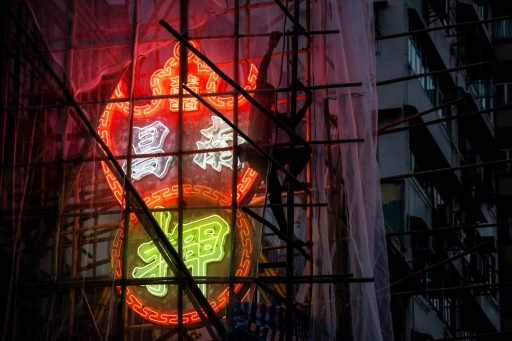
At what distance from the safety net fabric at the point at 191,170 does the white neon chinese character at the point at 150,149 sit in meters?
0.02

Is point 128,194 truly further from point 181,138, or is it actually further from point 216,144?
point 216,144

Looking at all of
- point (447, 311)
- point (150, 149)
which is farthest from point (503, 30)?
point (150, 149)

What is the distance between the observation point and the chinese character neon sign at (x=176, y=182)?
1483 cm

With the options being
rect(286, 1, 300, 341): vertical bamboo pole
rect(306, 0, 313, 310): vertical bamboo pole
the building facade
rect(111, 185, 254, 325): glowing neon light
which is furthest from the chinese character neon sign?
the building facade

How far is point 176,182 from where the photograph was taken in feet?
50.3

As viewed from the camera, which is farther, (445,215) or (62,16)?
(445,215)

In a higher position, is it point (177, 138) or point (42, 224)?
point (177, 138)

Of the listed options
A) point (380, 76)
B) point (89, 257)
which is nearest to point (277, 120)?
point (89, 257)

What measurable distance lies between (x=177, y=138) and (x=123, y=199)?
1.09 meters

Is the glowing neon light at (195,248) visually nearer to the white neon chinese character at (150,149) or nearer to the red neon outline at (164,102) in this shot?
the red neon outline at (164,102)

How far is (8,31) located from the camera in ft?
50.9

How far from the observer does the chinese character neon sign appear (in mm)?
14828

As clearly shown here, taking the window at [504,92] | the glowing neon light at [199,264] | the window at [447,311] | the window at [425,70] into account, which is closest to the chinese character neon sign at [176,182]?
the glowing neon light at [199,264]

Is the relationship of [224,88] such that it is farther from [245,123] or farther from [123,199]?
[123,199]
